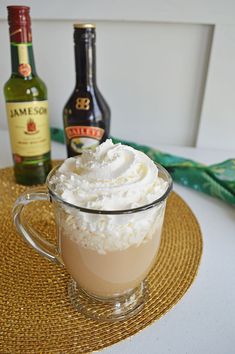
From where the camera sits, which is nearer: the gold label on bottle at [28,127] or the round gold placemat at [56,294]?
the round gold placemat at [56,294]

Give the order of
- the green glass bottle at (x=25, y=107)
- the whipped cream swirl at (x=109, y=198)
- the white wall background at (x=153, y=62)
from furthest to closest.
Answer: the white wall background at (x=153, y=62), the green glass bottle at (x=25, y=107), the whipped cream swirl at (x=109, y=198)

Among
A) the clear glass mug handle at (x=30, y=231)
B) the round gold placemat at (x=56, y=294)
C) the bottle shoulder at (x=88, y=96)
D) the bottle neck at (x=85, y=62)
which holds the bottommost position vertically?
the round gold placemat at (x=56, y=294)

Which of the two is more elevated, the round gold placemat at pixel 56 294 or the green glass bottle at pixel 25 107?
the green glass bottle at pixel 25 107

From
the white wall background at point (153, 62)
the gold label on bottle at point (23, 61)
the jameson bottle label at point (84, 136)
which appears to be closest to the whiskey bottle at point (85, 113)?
the jameson bottle label at point (84, 136)

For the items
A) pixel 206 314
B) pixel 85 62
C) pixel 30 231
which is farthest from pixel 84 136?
pixel 206 314

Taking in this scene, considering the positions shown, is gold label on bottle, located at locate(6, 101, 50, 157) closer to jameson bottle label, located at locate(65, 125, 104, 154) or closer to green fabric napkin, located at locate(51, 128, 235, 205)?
jameson bottle label, located at locate(65, 125, 104, 154)

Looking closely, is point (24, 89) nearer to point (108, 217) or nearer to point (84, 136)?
point (84, 136)

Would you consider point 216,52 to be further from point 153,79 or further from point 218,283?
point 218,283

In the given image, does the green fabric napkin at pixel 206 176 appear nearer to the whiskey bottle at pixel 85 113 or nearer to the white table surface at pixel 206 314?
the white table surface at pixel 206 314
